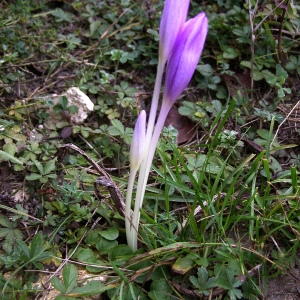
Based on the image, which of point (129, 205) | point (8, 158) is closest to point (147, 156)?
point (129, 205)

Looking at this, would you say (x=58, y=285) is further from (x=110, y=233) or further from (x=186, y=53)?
(x=186, y=53)

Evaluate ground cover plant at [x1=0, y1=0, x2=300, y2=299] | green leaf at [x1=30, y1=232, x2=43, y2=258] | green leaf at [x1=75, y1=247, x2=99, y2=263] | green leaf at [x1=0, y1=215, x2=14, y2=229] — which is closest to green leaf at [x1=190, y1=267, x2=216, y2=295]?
ground cover plant at [x1=0, y1=0, x2=300, y2=299]

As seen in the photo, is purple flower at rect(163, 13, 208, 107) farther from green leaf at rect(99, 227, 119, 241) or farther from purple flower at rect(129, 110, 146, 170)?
green leaf at rect(99, 227, 119, 241)

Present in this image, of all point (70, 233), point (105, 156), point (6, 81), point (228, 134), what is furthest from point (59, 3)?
point (70, 233)

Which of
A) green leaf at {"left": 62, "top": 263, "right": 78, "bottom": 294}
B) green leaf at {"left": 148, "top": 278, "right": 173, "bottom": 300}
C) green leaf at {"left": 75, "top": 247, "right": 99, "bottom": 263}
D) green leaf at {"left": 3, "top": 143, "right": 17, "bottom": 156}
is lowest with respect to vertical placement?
green leaf at {"left": 148, "top": 278, "right": 173, "bottom": 300}

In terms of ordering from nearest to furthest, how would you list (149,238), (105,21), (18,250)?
(18,250), (149,238), (105,21)

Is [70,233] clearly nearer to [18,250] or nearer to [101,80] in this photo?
[18,250]

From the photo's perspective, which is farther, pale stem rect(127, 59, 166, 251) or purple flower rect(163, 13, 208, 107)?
pale stem rect(127, 59, 166, 251)

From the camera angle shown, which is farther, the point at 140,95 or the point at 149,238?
the point at 140,95
